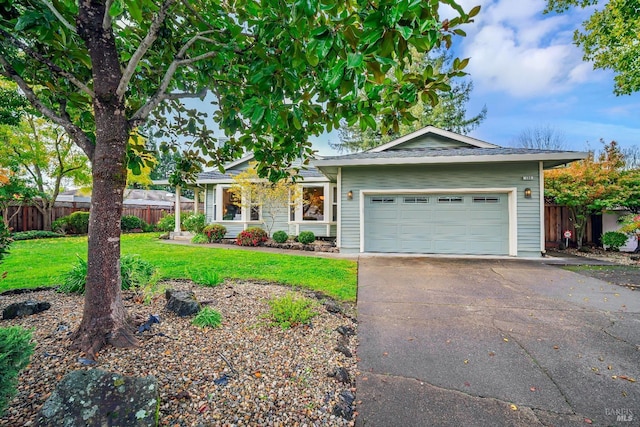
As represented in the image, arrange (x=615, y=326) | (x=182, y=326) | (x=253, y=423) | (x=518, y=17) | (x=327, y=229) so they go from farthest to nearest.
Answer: (x=327, y=229) → (x=518, y=17) → (x=615, y=326) → (x=182, y=326) → (x=253, y=423)

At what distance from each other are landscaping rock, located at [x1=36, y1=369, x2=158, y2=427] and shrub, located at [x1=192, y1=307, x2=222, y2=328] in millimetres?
1165

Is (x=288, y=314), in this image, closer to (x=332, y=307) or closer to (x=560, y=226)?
(x=332, y=307)

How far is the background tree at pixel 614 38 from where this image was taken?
794 cm

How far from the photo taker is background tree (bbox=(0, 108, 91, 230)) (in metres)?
12.8

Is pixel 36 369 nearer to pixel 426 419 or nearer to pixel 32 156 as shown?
pixel 426 419

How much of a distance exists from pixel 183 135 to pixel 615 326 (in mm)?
6176

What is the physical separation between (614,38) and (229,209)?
15445mm

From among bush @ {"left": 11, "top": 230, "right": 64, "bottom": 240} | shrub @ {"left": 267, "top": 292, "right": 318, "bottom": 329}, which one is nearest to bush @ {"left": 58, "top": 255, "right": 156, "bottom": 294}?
shrub @ {"left": 267, "top": 292, "right": 318, "bottom": 329}

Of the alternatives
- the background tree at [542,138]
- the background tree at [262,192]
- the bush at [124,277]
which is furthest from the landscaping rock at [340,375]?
the background tree at [542,138]

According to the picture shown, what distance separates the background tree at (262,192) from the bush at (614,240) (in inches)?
438

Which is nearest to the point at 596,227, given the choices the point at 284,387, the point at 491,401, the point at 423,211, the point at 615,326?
the point at 423,211

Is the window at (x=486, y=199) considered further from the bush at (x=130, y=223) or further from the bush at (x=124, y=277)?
the bush at (x=130, y=223)

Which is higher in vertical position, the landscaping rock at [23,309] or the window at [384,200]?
the window at [384,200]

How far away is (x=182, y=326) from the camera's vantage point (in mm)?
2869
